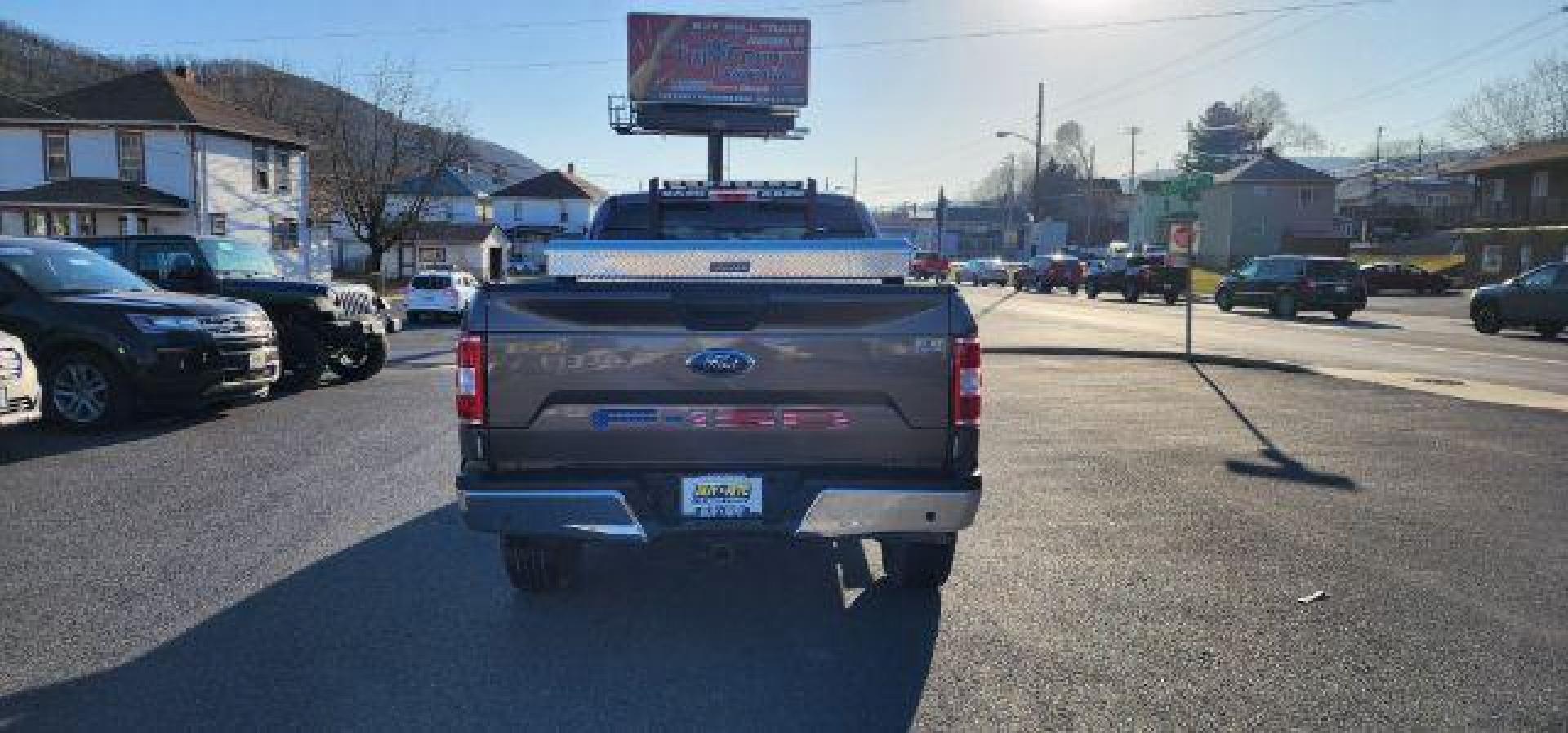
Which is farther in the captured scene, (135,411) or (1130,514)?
(135,411)

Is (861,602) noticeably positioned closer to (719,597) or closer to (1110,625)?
(719,597)

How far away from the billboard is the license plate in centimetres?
5532

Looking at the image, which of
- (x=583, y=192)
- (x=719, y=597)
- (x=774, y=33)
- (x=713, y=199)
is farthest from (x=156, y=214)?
(x=583, y=192)

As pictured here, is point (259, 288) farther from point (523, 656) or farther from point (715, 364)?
point (715, 364)

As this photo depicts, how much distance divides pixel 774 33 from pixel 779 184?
52.3 meters

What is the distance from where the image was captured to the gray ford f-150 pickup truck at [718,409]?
4.38m

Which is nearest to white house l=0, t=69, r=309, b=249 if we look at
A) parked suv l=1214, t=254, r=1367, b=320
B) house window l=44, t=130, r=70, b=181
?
house window l=44, t=130, r=70, b=181

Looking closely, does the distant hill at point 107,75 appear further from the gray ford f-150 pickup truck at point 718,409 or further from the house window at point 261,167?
the gray ford f-150 pickup truck at point 718,409

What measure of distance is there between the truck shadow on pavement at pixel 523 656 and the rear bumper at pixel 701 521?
55cm

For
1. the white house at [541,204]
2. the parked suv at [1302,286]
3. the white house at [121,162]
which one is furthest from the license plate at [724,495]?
the white house at [541,204]

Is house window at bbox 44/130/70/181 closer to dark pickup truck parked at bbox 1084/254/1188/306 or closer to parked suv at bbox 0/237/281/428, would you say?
parked suv at bbox 0/237/281/428

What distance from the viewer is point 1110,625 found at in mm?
4973

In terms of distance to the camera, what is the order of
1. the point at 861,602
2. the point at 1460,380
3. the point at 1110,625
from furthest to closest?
the point at 1460,380, the point at 861,602, the point at 1110,625

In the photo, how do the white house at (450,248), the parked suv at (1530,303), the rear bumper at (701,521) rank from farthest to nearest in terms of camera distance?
the white house at (450,248) → the parked suv at (1530,303) → the rear bumper at (701,521)
